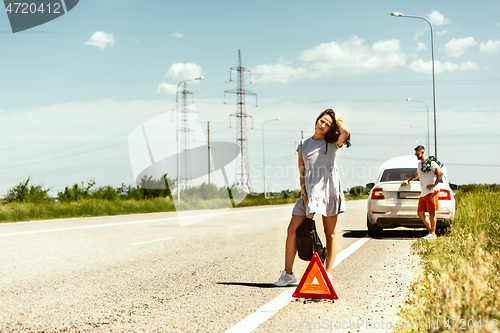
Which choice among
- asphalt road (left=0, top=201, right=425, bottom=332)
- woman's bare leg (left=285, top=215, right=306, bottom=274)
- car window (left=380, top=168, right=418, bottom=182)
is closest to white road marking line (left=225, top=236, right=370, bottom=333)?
asphalt road (left=0, top=201, right=425, bottom=332)

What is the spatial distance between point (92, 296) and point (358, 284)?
3197 millimetres

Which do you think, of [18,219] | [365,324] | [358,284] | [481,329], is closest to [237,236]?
[358,284]

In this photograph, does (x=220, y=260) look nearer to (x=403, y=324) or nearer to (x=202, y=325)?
(x=202, y=325)

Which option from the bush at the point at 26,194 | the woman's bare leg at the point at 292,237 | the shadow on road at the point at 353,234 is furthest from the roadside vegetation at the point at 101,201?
the woman's bare leg at the point at 292,237

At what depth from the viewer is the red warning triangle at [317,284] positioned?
16.9ft

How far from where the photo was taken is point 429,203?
1054 centimetres

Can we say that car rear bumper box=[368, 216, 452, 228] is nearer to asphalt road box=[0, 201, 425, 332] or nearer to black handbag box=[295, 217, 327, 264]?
asphalt road box=[0, 201, 425, 332]

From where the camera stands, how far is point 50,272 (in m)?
7.37

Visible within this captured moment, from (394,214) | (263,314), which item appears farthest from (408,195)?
(263,314)

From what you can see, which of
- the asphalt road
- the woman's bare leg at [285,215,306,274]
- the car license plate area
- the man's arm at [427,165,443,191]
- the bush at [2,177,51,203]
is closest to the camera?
the asphalt road

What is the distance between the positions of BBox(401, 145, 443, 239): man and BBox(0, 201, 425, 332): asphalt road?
2.02ft

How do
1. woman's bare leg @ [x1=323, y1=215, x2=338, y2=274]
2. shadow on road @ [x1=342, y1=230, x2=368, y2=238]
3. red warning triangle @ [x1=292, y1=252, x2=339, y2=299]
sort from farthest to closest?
shadow on road @ [x1=342, y1=230, x2=368, y2=238] → woman's bare leg @ [x1=323, y1=215, x2=338, y2=274] → red warning triangle @ [x1=292, y1=252, x2=339, y2=299]

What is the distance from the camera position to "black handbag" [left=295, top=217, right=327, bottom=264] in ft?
18.3

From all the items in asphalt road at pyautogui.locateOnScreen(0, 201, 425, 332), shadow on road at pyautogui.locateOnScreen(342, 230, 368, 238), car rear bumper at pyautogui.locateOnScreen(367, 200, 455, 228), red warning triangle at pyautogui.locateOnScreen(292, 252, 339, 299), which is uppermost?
car rear bumper at pyautogui.locateOnScreen(367, 200, 455, 228)
